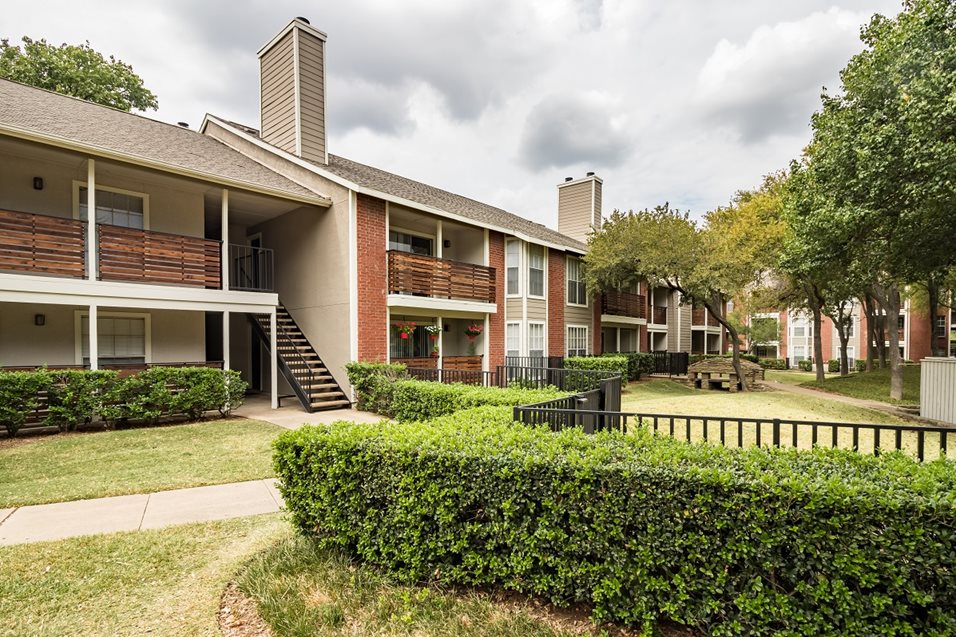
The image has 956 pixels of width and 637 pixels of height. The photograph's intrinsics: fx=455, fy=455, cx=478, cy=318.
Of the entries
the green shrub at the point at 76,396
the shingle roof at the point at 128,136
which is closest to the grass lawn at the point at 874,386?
the shingle roof at the point at 128,136

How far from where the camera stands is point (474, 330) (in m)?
15.8

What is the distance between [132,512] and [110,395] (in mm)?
5364

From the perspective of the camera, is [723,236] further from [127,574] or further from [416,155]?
[127,574]

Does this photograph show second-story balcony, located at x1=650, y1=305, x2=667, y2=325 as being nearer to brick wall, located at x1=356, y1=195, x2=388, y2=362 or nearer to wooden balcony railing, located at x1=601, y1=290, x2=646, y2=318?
wooden balcony railing, located at x1=601, y1=290, x2=646, y2=318

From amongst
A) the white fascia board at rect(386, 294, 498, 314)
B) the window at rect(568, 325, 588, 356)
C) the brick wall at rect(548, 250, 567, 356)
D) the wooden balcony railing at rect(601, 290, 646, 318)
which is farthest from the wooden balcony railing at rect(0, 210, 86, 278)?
the wooden balcony railing at rect(601, 290, 646, 318)

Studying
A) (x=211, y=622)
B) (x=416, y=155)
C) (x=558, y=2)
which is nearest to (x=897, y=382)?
(x=558, y=2)

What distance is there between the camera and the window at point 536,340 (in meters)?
17.6

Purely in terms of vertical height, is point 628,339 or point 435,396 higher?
point 628,339

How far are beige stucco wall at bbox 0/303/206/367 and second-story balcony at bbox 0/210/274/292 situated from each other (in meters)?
1.74

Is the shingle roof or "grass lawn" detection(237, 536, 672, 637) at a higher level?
the shingle roof

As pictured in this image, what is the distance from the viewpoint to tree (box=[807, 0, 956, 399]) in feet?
30.9

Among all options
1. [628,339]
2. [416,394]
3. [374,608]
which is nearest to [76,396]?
[416,394]

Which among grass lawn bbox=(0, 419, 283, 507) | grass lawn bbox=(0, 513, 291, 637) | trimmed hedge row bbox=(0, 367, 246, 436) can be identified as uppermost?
trimmed hedge row bbox=(0, 367, 246, 436)

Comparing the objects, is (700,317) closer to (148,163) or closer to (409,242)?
(409,242)
